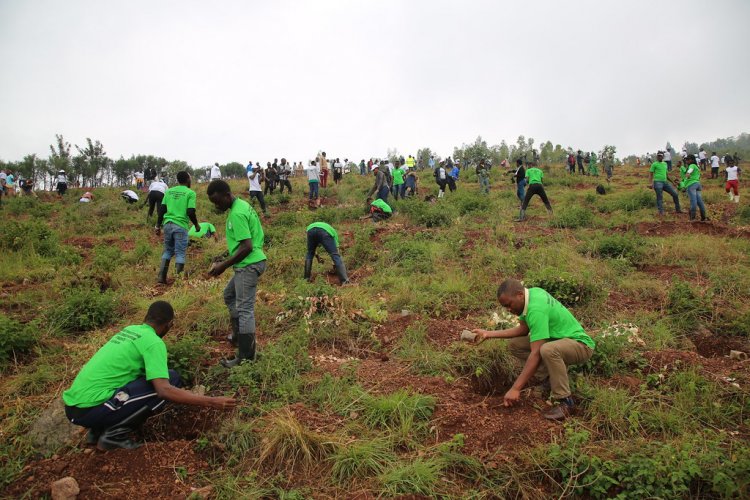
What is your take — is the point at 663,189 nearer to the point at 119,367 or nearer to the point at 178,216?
the point at 178,216

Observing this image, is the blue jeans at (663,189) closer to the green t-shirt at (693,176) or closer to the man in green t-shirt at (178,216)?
the green t-shirt at (693,176)

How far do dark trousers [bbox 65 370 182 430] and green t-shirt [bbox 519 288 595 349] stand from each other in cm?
283

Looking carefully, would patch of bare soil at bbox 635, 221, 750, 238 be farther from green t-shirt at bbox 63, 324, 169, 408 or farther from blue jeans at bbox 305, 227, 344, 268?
green t-shirt at bbox 63, 324, 169, 408

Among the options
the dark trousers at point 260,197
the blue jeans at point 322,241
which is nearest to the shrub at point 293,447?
the blue jeans at point 322,241

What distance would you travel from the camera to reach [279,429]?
3053mm

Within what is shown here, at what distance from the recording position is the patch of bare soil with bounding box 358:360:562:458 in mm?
3039

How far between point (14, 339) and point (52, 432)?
1.59 metres

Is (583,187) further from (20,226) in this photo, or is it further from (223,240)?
(20,226)

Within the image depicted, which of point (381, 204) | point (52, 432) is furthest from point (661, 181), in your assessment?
point (52, 432)

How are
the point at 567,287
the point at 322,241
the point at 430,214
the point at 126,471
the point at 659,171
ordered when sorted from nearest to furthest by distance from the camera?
the point at 126,471 < the point at 567,287 < the point at 322,241 < the point at 430,214 < the point at 659,171

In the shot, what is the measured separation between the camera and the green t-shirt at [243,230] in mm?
3832

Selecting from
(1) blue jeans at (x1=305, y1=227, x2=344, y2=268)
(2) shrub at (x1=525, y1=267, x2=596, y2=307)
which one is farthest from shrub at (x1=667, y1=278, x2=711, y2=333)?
(1) blue jeans at (x1=305, y1=227, x2=344, y2=268)

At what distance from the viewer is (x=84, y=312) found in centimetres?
508

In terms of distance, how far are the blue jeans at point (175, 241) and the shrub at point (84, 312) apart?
1.16 metres
